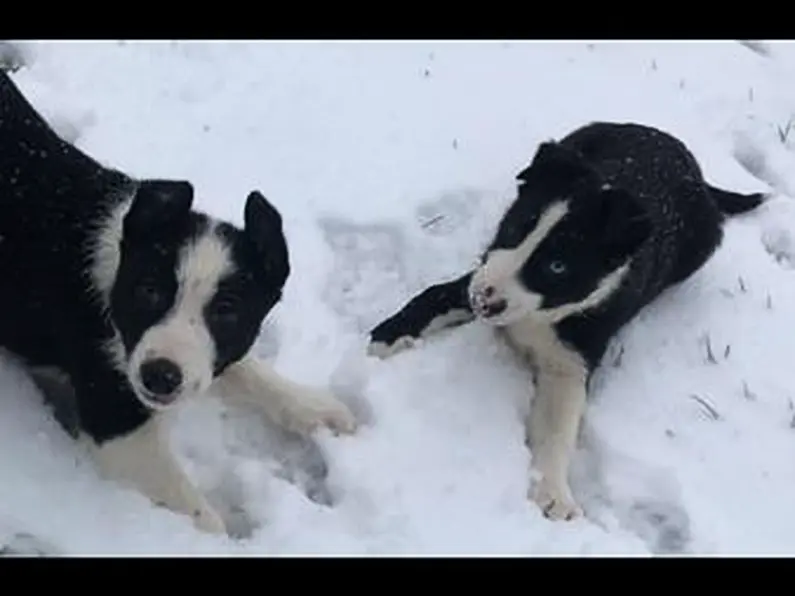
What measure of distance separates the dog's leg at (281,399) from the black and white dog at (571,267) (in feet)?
1.22

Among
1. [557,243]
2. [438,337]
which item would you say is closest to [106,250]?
[438,337]

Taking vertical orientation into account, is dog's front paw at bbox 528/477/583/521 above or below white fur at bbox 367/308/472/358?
below

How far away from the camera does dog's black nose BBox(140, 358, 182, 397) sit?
5.17 metres

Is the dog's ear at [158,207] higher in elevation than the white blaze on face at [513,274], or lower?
higher

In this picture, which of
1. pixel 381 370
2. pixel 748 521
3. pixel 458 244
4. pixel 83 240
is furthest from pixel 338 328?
pixel 748 521

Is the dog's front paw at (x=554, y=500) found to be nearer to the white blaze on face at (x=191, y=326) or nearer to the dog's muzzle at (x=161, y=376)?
the white blaze on face at (x=191, y=326)

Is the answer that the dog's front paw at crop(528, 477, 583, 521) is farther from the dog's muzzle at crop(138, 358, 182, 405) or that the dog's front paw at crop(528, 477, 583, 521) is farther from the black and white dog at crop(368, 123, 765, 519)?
the dog's muzzle at crop(138, 358, 182, 405)

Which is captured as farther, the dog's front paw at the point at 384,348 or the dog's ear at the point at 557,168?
the dog's front paw at the point at 384,348

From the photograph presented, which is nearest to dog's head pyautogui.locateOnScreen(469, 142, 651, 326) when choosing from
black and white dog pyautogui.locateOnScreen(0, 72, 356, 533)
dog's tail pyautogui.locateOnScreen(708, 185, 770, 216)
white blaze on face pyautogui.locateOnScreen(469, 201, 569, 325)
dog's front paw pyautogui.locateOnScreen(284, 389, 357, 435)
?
white blaze on face pyautogui.locateOnScreen(469, 201, 569, 325)

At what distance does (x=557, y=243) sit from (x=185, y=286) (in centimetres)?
156

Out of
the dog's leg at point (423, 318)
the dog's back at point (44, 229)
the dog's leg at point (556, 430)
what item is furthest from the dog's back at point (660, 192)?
the dog's back at point (44, 229)

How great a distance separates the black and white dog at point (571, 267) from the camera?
20.3 ft

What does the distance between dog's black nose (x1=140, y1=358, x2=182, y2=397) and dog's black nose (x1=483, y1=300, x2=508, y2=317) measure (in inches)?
54.6

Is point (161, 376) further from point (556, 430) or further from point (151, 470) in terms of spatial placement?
point (556, 430)
